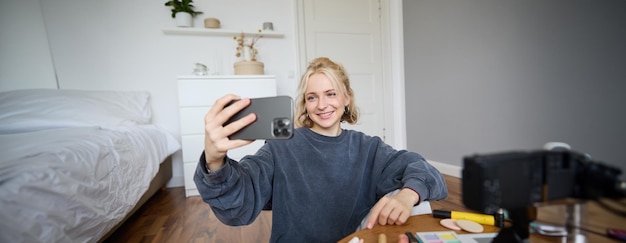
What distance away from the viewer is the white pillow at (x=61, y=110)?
1309 millimetres

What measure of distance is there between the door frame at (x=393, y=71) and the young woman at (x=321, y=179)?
213 centimetres

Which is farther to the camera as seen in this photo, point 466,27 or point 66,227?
point 466,27

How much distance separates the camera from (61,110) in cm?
150

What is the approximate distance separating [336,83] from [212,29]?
1.92 meters

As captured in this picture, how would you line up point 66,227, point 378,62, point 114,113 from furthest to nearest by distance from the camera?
point 378,62 < point 114,113 < point 66,227

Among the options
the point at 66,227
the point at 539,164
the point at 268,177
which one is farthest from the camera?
the point at 66,227

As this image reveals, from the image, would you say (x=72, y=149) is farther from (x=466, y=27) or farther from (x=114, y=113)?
(x=466, y=27)

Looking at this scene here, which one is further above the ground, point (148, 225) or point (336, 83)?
point (336, 83)

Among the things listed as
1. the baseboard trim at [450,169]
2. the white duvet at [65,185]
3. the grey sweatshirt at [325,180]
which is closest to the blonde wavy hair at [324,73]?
the grey sweatshirt at [325,180]

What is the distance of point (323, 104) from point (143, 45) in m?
2.25

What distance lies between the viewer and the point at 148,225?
1.54 m

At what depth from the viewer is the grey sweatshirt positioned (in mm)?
623

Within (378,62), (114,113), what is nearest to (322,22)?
(378,62)

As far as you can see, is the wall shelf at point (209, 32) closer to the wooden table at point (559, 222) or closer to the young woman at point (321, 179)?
the young woman at point (321, 179)
